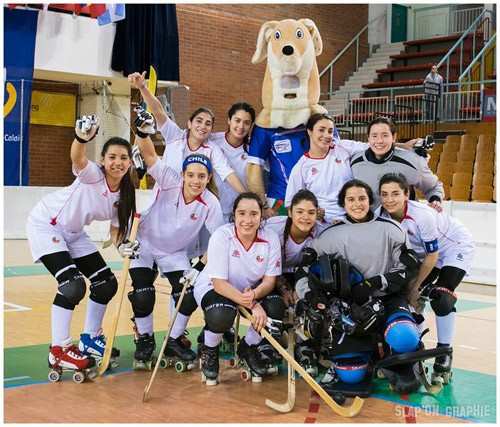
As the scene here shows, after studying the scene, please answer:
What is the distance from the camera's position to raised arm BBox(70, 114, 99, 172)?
12.6ft

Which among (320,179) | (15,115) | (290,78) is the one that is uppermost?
(15,115)

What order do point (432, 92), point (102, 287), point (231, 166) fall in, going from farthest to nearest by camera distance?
point (432, 92) < point (231, 166) < point (102, 287)

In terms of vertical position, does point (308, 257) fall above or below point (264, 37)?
below

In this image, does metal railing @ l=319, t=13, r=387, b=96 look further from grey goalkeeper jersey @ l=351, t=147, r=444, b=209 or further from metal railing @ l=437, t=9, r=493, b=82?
grey goalkeeper jersey @ l=351, t=147, r=444, b=209

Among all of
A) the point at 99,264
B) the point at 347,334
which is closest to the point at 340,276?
the point at 347,334

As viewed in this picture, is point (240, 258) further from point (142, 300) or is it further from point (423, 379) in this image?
point (423, 379)

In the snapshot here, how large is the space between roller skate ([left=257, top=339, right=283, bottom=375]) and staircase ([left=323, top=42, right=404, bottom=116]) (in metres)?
13.4

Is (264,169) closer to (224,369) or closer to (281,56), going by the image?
(281,56)

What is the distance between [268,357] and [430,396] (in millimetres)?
939

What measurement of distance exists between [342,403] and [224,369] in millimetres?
980

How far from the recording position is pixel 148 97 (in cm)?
496

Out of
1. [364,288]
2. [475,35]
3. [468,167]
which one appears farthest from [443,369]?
[475,35]

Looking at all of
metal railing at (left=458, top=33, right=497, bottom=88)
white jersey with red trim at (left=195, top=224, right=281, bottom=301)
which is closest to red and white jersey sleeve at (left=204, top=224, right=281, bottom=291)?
white jersey with red trim at (left=195, top=224, right=281, bottom=301)

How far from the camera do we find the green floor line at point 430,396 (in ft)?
12.0
